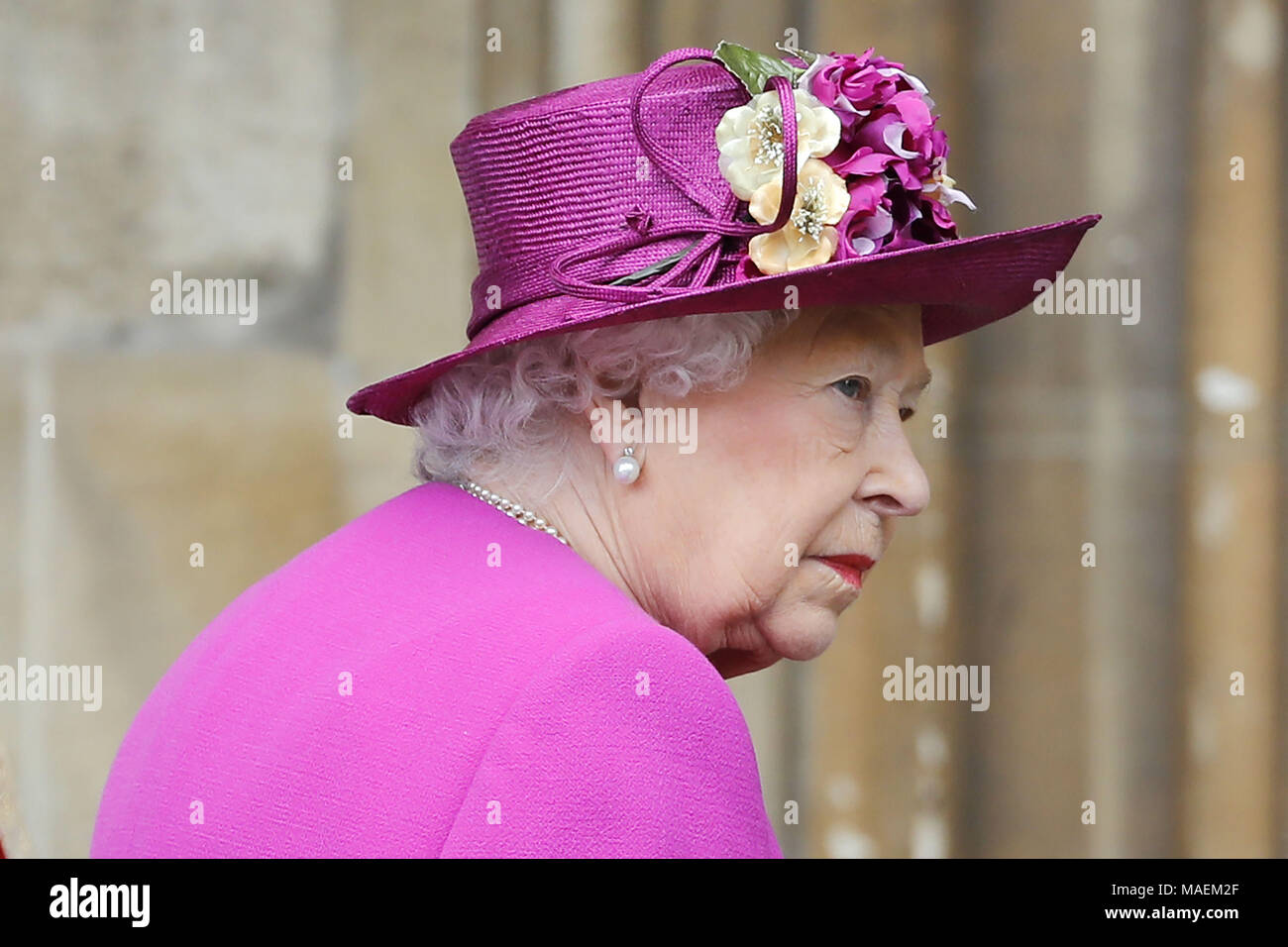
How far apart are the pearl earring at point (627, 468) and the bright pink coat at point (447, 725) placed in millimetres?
90

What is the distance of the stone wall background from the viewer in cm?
226

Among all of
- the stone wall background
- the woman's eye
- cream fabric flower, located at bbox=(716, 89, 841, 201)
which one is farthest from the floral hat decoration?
the stone wall background

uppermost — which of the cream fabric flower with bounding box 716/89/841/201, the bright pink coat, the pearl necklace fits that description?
the cream fabric flower with bounding box 716/89/841/201

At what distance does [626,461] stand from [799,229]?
0.80 feet

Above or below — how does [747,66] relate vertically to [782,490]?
above

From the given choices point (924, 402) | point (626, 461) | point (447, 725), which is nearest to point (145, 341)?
point (924, 402)

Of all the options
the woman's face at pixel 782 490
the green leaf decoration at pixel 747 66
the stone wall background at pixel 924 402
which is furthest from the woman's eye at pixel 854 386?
the stone wall background at pixel 924 402

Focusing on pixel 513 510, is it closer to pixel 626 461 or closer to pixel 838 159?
pixel 626 461

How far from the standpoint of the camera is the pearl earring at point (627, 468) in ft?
3.74

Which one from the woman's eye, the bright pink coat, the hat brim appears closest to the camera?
the bright pink coat

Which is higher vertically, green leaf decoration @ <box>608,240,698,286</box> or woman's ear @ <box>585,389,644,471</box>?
green leaf decoration @ <box>608,240,698,286</box>

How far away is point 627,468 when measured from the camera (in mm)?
1139

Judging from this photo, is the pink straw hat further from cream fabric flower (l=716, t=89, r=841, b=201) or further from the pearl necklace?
the pearl necklace

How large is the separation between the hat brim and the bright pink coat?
177 mm
